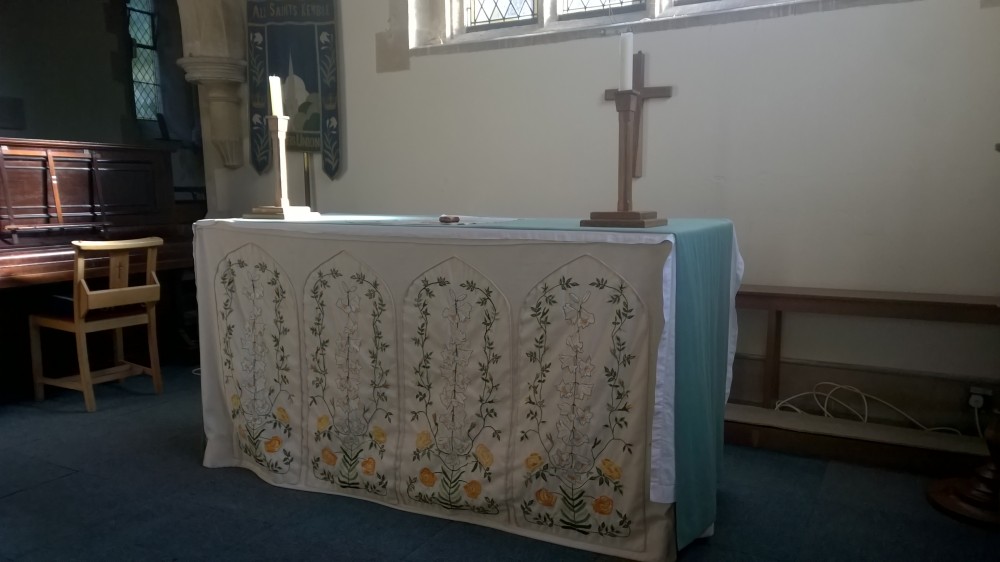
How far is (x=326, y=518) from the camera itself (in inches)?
90.3

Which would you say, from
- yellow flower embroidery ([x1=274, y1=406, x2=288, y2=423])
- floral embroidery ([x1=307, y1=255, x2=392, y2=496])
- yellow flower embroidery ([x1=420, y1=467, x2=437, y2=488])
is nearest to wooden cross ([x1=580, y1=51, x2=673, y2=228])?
floral embroidery ([x1=307, y1=255, x2=392, y2=496])

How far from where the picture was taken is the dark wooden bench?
260 centimetres

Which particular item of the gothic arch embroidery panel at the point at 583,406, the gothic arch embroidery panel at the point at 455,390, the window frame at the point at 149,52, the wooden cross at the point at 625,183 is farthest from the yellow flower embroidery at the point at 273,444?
the window frame at the point at 149,52

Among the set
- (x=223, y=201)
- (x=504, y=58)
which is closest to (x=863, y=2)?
(x=504, y=58)

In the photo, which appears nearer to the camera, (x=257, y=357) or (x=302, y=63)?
(x=257, y=357)

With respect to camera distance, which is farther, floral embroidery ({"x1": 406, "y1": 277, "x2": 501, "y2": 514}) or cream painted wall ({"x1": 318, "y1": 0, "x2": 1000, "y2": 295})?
cream painted wall ({"x1": 318, "y1": 0, "x2": 1000, "y2": 295})

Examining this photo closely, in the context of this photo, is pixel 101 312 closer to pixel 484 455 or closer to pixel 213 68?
pixel 213 68

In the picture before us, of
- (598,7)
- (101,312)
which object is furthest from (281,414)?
(598,7)

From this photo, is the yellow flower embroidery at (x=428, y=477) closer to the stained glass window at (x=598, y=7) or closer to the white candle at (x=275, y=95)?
the white candle at (x=275, y=95)

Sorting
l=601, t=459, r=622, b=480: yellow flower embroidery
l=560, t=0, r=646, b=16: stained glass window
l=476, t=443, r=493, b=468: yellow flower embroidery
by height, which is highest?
l=560, t=0, r=646, b=16: stained glass window

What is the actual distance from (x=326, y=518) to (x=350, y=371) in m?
0.48

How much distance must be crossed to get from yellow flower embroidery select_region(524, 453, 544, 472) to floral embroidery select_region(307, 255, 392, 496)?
0.51m

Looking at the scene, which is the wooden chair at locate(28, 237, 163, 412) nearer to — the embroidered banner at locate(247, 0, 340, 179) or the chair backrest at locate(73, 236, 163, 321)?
the chair backrest at locate(73, 236, 163, 321)

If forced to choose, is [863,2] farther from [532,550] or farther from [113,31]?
[113,31]
